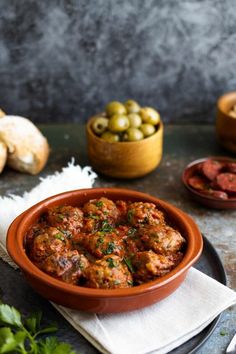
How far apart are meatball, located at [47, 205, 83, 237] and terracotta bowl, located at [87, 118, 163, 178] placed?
53cm

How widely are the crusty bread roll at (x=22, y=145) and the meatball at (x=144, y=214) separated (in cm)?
66

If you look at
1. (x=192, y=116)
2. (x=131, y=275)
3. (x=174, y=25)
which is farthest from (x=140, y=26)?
(x=131, y=275)

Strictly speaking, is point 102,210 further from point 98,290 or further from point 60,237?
point 98,290

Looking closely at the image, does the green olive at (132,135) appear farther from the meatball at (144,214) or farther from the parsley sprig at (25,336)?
the parsley sprig at (25,336)

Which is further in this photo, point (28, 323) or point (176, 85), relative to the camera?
point (176, 85)

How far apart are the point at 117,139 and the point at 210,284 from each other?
755 mm

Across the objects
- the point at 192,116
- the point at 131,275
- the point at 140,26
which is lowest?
the point at 192,116

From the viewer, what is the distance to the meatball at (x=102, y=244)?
1390 mm

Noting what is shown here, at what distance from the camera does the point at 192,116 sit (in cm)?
256

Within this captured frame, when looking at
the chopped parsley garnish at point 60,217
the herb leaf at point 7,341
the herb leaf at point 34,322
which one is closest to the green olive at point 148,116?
the chopped parsley garnish at point 60,217

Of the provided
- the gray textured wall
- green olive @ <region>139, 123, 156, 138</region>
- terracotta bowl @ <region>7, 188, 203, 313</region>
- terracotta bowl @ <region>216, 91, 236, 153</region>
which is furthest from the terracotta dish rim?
the gray textured wall

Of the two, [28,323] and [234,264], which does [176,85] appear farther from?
[28,323]

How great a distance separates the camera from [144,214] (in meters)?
1.52

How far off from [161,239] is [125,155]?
0.68m
